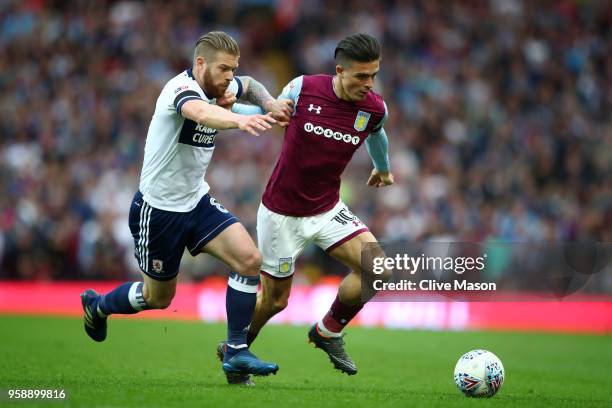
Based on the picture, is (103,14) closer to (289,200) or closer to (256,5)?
(256,5)

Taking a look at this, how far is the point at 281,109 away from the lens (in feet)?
25.7

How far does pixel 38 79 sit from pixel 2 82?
27.3 inches

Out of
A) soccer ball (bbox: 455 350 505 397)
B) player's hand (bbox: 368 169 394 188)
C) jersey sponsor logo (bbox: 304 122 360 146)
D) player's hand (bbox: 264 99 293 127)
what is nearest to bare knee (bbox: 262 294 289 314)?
player's hand (bbox: 368 169 394 188)

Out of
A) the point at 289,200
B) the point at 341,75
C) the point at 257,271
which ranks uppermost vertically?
the point at 341,75

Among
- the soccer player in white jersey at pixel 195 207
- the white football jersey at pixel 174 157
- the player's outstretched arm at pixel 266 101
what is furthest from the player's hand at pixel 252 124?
the player's outstretched arm at pixel 266 101

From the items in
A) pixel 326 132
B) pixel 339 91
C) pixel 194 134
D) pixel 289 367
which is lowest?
pixel 289 367

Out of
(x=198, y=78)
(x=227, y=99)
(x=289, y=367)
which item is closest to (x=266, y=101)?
(x=227, y=99)

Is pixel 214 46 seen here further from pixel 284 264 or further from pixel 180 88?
pixel 284 264

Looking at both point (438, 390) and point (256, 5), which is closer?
point (438, 390)

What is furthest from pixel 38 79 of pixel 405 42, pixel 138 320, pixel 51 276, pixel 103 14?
pixel 405 42

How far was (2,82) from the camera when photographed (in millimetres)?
19703

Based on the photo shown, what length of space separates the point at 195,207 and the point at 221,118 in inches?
48.4

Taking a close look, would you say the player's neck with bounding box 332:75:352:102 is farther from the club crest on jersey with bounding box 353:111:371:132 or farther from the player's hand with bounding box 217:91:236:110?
the player's hand with bounding box 217:91:236:110

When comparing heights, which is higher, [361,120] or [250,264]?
[361,120]
